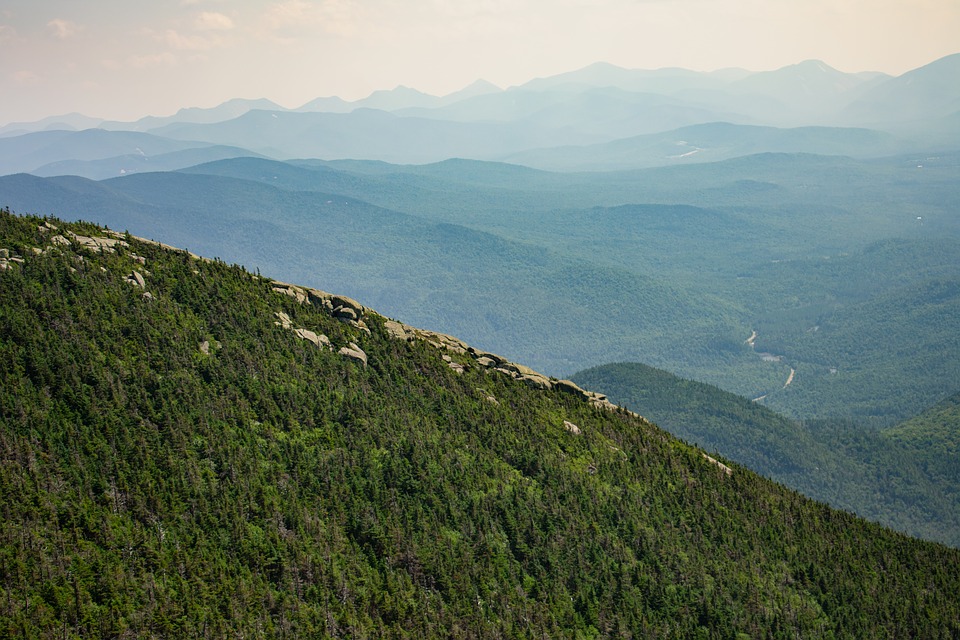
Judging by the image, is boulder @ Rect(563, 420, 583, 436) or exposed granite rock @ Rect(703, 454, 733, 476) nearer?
boulder @ Rect(563, 420, 583, 436)

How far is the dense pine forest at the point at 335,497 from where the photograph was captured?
170ft

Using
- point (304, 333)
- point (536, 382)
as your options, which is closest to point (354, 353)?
point (304, 333)

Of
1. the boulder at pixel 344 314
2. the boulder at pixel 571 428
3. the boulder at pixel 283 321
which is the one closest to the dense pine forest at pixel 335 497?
the boulder at pixel 571 428

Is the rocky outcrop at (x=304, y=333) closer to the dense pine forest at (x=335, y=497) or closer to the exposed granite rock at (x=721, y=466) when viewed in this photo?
the dense pine forest at (x=335, y=497)

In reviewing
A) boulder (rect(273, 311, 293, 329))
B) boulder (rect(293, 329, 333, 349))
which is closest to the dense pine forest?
boulder (rect(273, 311, 293, 329))

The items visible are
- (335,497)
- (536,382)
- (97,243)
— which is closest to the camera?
(335,497)

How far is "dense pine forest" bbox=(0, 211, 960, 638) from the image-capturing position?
51.8 meters

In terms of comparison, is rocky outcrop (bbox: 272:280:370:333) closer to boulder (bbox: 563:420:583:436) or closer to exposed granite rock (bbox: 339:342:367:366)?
exposed granite rock (bbox: 339:342:367:366)

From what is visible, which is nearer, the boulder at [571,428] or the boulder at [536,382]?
the boulder at [571,428]

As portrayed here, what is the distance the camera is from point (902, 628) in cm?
7762

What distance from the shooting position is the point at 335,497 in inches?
2584

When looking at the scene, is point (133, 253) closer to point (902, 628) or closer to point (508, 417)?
point (508, 417)

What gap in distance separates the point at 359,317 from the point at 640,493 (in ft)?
123

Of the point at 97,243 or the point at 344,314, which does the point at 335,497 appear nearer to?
the point at 344,314
